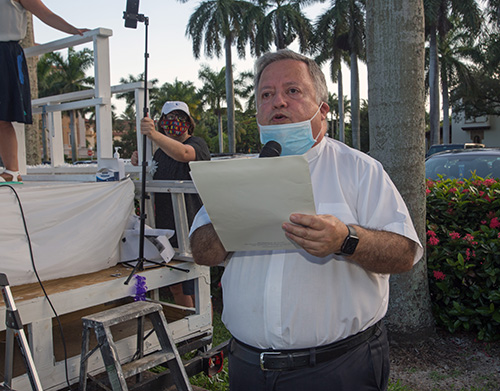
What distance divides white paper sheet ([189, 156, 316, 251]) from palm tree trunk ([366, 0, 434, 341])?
9.83 feet

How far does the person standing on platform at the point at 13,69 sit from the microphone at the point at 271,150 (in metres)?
2.66

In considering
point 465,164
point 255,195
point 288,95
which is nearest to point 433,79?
point 465,164

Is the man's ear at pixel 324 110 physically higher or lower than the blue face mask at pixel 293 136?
higher

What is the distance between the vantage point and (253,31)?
135ft

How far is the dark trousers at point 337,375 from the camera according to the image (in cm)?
183

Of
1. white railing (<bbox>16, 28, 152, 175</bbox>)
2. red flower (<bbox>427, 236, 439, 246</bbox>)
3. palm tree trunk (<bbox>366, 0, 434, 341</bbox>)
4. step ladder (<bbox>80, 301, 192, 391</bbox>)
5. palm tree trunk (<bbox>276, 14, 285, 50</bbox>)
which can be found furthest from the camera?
palm tree trunk (<bbox>276, 14, 285, 50</bbox>)

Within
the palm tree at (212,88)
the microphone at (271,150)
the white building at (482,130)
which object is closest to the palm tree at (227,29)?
the palm tree at (212,88)

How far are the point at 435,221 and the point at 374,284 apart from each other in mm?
3268

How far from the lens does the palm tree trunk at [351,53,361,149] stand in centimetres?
4200

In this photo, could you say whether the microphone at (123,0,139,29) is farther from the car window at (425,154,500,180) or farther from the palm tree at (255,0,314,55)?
the palm tree at (255,0,314,55)

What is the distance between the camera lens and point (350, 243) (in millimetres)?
1595

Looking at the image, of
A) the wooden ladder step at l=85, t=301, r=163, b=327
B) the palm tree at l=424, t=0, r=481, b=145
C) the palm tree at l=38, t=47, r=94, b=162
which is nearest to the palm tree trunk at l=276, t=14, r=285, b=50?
the palm tree at l=424, t=0, r=481, b=145

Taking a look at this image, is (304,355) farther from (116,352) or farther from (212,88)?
(212,88)

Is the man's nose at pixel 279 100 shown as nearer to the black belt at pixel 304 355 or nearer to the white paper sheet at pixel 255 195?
the white paper sheet at pixel 255 195
